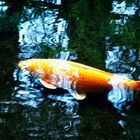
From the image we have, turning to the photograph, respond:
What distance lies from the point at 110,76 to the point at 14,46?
1790 mm

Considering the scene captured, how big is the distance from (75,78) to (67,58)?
945 mm

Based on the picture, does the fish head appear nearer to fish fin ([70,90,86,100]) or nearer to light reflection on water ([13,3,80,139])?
light reflection on water ([13,3,80,139])

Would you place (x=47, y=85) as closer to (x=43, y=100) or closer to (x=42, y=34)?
(x=43, y=100)

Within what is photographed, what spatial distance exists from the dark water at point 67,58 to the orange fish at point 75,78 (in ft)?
0.37

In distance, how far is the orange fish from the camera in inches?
168

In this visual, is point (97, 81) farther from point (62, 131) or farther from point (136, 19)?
point (136, 19)

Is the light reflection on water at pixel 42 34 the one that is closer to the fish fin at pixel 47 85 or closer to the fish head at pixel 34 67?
the fish head at pixel 34 67

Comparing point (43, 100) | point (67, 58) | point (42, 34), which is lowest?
point (43, 100)

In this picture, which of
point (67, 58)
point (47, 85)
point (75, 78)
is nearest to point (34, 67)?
point (47, 85)

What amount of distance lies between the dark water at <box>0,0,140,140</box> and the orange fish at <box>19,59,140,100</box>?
0.37 ft

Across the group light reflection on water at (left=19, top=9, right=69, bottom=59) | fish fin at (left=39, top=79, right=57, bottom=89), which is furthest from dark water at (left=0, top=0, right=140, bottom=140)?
fish fin at (left=39, top=79, right=57, bottom=89)

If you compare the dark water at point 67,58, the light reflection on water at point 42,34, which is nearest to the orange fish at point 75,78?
the dark water at point 67,58

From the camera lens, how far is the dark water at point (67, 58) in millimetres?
3988

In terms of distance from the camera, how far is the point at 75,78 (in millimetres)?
4312
